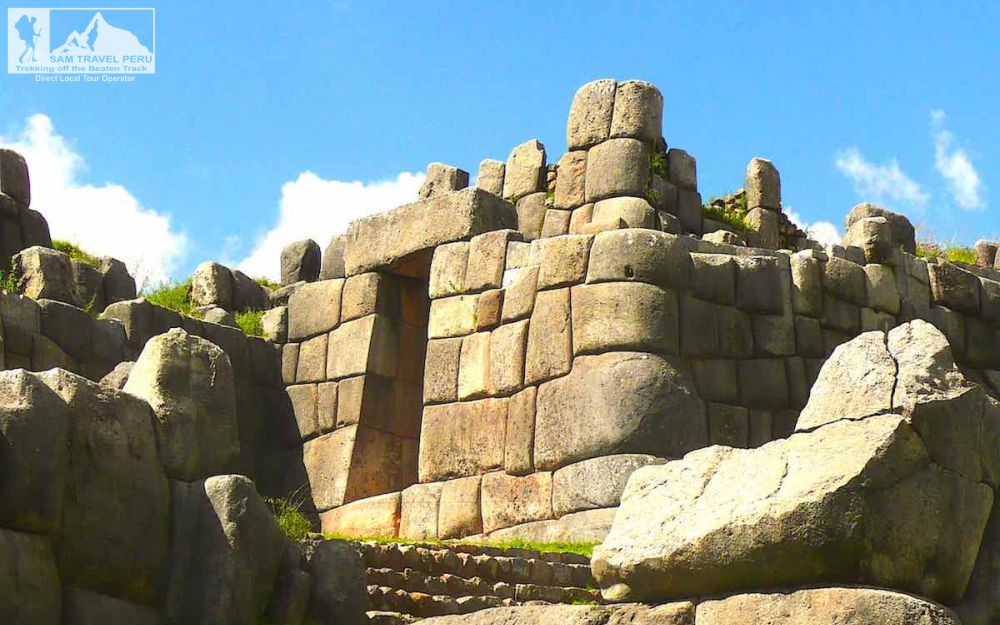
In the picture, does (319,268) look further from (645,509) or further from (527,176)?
(645,509)

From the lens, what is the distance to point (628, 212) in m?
24.2

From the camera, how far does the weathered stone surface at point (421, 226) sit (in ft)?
70.2

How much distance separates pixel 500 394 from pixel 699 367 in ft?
7.91

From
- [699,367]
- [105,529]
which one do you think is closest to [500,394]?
[699,367]

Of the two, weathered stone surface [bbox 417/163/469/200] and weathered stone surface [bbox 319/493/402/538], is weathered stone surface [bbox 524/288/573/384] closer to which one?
weathered stone surface [bbox 319/493/402/538]

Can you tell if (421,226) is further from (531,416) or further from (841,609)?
(841,609)

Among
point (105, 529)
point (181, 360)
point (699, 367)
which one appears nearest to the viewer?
point (105, 529)

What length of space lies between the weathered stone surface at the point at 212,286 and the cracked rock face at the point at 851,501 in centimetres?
1568

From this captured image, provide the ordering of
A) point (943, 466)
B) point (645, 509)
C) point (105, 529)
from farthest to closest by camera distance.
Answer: point (105, 529)
point (645, 509)
point (943, 466)

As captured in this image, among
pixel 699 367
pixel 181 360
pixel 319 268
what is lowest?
pixel 181 360

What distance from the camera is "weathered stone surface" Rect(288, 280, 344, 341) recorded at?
75.2 ft

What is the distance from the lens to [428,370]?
20.9 m

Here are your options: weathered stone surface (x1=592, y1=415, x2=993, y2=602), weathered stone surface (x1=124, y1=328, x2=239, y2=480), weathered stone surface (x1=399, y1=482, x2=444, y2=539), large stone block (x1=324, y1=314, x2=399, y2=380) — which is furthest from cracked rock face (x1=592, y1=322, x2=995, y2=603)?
large stone block (x1=324, y1=314, x2=399, y2=380)

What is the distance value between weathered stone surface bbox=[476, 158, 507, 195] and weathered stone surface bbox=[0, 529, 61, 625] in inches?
679
